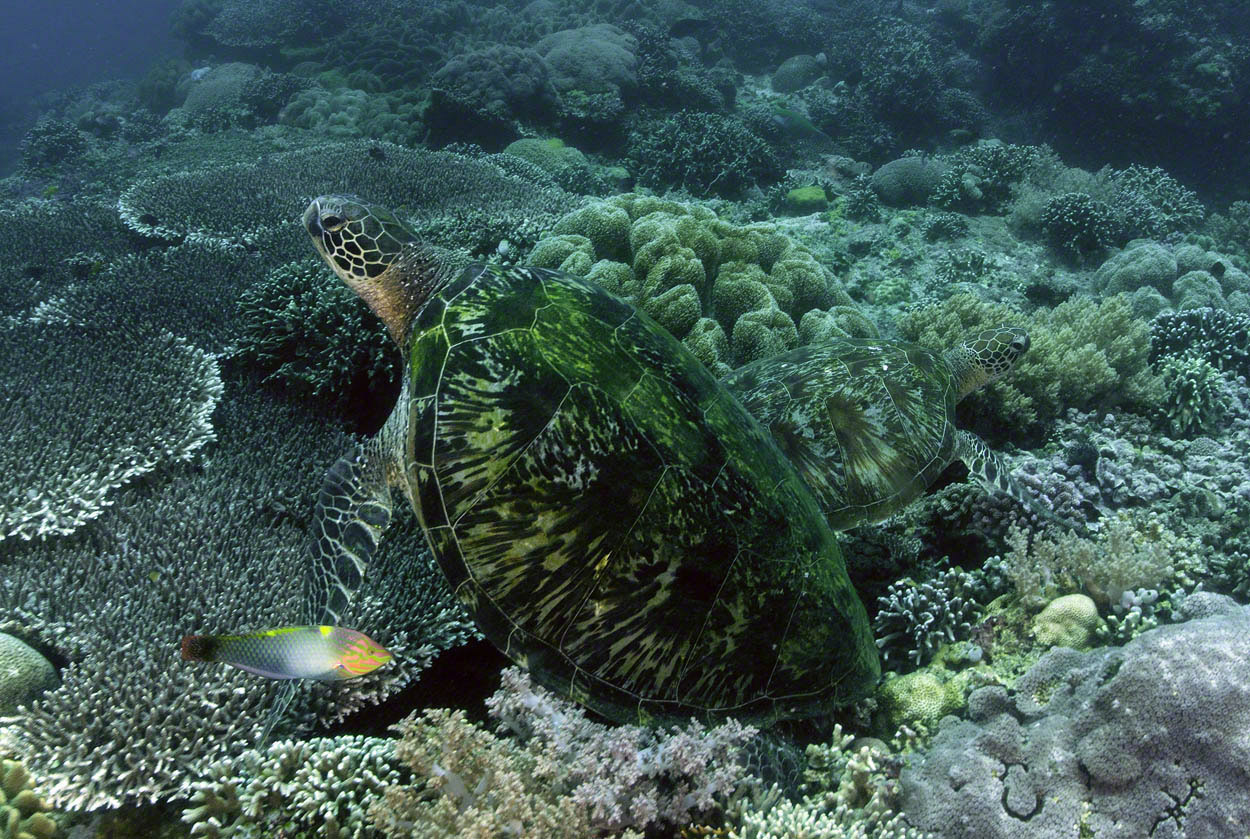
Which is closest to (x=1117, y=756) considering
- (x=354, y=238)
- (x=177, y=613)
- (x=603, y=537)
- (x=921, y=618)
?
(x=921, y=618)

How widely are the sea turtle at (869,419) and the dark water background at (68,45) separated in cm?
3415

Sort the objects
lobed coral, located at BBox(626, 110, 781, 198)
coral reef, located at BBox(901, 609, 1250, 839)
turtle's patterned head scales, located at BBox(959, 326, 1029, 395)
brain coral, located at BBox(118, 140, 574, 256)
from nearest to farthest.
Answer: coral reef, located at BBox(901, 609, 1250, 839)
turtle's patterned head scales, located at BBox(959, 326, 1029, 395)
brain coral, located at BBox(118, 140, 574, 256)
lobed coral, located at BBox(626, 110, 781, 198)

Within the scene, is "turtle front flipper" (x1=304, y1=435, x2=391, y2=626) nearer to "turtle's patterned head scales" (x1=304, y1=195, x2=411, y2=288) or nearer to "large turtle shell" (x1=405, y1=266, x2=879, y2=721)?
"large turtle shell" (x1=405, y1=266, x2=879, y2=721)

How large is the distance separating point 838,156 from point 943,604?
1182 cm

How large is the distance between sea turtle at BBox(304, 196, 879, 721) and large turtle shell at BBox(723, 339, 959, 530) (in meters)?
1.01

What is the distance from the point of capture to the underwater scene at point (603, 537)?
6.95ft

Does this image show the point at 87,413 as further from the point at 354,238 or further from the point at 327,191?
the point at 327,191

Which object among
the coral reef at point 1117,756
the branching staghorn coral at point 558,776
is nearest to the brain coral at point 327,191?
the branching staghorn coral at point 558,776

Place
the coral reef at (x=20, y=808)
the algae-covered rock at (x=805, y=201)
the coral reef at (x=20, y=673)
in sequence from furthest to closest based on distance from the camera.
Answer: the algae-covered rock at (x=805, y=201) → the coral reef at (x=20, y=673) → the coral reef at (x=20, y=808)

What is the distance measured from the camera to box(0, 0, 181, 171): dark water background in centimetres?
3547

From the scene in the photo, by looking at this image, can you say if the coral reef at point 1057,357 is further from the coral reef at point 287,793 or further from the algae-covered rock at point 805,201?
the algae-covered rock at point 805,201

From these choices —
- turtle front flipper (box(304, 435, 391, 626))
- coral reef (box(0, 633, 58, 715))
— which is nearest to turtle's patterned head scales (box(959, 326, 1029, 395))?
turtle front flipper (box(304, 435, 391, 626))

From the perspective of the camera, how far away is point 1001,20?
50.6 ft

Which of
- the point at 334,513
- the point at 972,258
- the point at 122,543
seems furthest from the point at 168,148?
the point at 972,258
